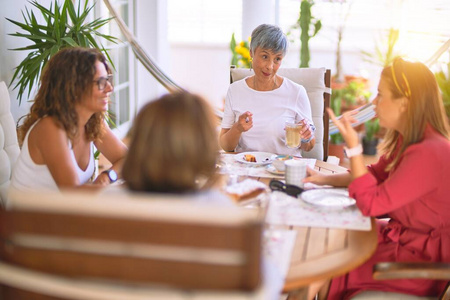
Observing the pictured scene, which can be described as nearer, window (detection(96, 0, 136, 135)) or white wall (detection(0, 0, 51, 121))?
white wall (detection(0, 0, 51, 121))

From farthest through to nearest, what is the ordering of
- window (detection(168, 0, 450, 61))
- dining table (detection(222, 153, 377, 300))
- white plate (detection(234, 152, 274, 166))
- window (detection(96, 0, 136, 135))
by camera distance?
window (detection(168, 0, 450, 61)), window (detection(96, 0, 136, 135)), white plate (detection(234, 152, 274, 166)), dining table (detection(222, 153, 377, 300))

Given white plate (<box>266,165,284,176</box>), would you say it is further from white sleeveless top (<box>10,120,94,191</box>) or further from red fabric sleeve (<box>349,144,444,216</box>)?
white sleeveless top (<box>10,120,94,191</box>)

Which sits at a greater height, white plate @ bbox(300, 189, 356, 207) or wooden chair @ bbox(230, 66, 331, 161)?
wooden chair @ bbox(230, 66, 331, 161)

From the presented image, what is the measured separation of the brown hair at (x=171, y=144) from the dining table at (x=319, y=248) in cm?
28

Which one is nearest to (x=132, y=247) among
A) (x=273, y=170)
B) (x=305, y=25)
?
(x=273, y=170)

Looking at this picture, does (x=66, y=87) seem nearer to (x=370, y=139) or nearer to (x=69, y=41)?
(x=69, y=41)

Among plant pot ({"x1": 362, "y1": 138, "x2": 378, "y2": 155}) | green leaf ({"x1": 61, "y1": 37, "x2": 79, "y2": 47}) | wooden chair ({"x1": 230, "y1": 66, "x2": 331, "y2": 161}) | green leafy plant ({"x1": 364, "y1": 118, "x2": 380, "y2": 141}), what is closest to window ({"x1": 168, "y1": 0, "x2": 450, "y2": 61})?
green leafy plant ({"x1": 364, "y1": 118, "x2": 380, "y2": 141})

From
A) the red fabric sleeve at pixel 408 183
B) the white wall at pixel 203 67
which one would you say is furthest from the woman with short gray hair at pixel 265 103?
the white wall at pixel 203 67

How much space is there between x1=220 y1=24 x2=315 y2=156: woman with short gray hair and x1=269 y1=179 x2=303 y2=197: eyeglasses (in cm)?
69

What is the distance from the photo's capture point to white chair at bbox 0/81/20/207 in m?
2.26

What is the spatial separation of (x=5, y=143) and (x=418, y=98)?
1.53 meters

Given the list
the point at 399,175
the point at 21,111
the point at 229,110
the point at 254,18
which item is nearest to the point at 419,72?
the point at 399,175

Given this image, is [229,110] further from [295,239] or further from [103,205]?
[103,205]

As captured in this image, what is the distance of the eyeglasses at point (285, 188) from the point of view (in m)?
1.99
